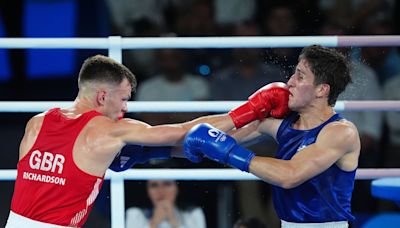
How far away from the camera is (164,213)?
484cm

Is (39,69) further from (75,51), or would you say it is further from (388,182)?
(388,182)

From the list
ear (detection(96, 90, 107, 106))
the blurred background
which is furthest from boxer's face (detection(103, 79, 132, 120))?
the blurred background

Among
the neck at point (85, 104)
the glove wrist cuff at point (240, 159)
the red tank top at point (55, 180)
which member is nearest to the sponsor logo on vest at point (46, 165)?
the red tank top at point (55, 180)

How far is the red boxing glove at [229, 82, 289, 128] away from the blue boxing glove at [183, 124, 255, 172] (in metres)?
0.26

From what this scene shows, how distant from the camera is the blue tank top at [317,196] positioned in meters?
3.50

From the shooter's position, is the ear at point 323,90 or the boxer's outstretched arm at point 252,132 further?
the boxer's outstretched arm at point 252,132

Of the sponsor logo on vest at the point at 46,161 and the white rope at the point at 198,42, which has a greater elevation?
the white rope at the point at 198,42

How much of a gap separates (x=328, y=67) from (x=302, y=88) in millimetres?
143

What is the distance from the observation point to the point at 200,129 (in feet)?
11.2

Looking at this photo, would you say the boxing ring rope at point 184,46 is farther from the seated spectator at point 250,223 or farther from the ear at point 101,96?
the ear at point 101,96

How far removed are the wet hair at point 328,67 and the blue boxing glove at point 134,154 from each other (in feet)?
2.47

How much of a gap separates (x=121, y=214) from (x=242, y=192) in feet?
2.67

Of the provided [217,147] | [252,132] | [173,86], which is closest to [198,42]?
[252,132]

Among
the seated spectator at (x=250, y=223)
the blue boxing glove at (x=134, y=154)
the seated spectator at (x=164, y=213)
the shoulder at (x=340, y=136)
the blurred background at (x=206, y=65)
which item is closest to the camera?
the shoulder at (x=340, y=136)
